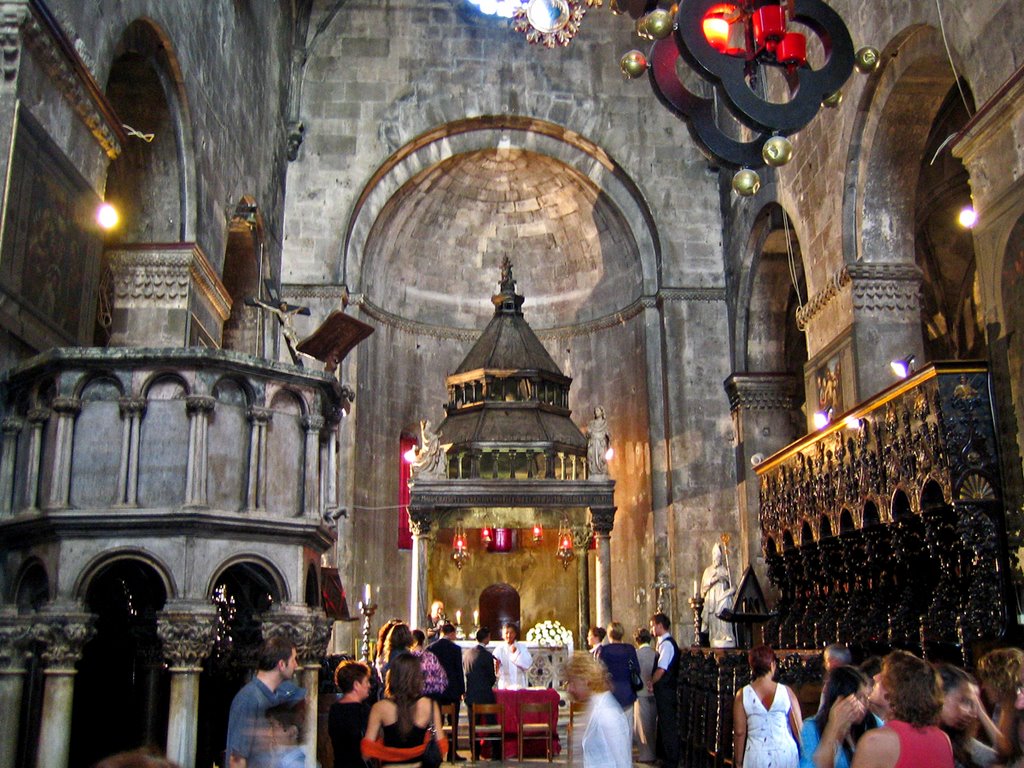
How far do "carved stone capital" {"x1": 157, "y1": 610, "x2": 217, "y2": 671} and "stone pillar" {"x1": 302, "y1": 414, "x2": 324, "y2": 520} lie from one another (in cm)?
109

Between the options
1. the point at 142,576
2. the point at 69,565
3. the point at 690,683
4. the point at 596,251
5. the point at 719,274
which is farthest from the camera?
the point at 596,251

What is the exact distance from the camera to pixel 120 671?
8.31 meters

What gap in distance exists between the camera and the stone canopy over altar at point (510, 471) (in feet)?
53.6

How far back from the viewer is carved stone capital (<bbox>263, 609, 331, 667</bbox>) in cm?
678

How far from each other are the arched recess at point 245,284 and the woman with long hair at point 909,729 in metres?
13.9

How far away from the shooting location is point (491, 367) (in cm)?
1761

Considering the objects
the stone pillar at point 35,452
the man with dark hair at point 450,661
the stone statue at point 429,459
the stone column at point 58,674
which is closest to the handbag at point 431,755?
the stone column at point 58,674

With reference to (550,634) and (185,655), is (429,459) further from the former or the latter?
(185,655)

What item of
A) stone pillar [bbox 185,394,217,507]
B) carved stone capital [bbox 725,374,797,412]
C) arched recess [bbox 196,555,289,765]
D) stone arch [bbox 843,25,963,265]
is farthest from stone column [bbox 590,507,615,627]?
stone pillar [bbox 185,394,217,507]

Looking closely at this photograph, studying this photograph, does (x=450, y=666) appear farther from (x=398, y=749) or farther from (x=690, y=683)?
(x=398, y=749)

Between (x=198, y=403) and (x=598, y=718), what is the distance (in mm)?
3400

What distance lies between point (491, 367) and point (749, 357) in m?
4.72

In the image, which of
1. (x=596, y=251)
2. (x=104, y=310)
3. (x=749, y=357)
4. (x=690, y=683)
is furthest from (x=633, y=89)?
(x=690, y=683)

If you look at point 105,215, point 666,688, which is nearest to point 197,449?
point 105,215
